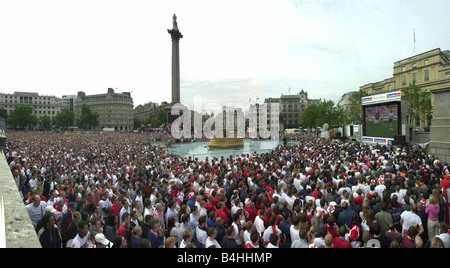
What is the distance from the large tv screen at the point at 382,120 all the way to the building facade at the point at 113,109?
135 m

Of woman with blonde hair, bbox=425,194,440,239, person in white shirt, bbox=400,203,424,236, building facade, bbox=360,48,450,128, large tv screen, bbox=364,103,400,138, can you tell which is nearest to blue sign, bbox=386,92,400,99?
large tv screen, bbox=364,103,400,138

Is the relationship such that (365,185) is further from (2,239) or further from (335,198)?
(2,239)

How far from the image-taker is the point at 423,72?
A: 47.0 meters

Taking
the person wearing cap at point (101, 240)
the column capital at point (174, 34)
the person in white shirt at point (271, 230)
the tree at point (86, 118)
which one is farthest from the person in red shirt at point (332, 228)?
the tree at point (86, 118)

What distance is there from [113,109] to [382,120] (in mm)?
139025

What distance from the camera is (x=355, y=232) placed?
14.5 ft

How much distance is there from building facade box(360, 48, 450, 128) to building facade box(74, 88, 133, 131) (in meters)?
130

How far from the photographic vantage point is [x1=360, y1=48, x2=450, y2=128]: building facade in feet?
141

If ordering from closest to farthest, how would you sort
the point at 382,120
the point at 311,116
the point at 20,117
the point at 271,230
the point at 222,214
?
the point at 271,230 → the point at 222,214 → the point at 382,120 → the point at 311,116 → the point at 20,117

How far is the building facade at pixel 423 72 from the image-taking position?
42938mm

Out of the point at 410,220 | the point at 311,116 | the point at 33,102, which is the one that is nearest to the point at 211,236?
the point at 410,220

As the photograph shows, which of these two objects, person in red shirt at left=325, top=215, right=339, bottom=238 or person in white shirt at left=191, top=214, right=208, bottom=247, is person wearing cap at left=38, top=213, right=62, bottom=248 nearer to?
person in white shirt at left=191, top=214, right=208, bottom=247

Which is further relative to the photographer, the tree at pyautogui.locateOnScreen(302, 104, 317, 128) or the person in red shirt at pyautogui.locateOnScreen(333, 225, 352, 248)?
the tree at pyautogui.locateOnScreen(302, 104, 317, 128)

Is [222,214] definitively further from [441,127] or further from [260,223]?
[441,127]
